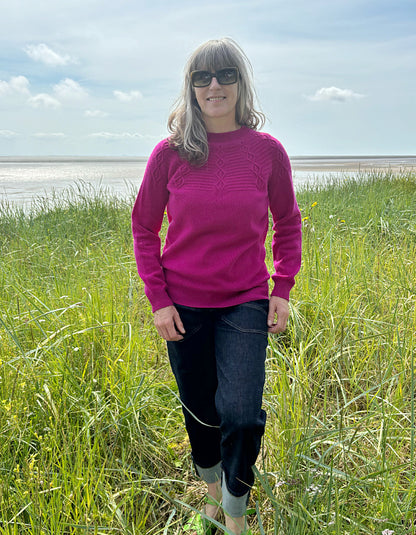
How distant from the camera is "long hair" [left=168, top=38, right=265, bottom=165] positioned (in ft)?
5.31

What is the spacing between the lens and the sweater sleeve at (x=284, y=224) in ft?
5.67

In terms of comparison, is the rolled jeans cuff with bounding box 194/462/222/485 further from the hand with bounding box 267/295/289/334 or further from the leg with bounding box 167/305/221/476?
the hand with bounding box 267/295/289/334

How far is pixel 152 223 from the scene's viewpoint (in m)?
1.75

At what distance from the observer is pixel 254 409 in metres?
1.47

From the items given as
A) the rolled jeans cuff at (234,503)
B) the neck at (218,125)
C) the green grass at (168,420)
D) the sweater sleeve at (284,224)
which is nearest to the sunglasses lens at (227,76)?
the neck at (218,125)

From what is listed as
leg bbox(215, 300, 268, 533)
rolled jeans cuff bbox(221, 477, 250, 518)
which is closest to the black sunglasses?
leg bbox(215, 300, 268, 533)

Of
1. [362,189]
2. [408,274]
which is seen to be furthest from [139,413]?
[362,189]

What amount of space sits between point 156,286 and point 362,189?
23.8 feet

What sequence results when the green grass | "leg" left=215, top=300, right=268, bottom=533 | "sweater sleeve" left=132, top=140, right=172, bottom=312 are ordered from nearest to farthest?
"leg" left=215, top=300, right=268, bottom=533
the green grass
"sweater sleeve" left=132, top=140, right=172, bottom=312

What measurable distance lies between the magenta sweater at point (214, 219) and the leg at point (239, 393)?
0.09m

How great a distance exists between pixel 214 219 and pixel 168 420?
1214 millimetres

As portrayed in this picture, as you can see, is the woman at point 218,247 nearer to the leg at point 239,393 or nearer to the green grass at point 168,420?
the leg at point 239,393

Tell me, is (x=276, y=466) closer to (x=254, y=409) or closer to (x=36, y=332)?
(x=254, y=409)

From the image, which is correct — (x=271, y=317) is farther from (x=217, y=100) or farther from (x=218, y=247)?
(x=217, y=100)
